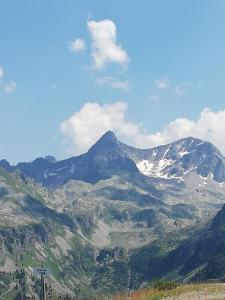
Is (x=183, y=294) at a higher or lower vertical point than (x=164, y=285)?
lower

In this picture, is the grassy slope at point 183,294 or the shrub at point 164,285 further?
the shrub at point 164,285

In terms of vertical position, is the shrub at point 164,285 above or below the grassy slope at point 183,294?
above

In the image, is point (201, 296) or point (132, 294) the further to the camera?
point (132, 294)

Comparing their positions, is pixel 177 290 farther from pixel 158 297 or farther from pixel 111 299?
pixel 111 299

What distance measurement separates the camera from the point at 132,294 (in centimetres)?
3953

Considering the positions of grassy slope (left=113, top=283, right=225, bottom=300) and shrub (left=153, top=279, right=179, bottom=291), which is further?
shrub (left=153, top=279, right=179, bottom=291)

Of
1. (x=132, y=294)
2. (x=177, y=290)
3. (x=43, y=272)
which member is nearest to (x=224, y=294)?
(x=177, y=290)

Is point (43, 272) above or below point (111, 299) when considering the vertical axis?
above

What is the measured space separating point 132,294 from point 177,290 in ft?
11.2

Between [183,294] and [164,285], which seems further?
[164,285]

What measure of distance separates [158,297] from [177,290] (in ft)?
8.52

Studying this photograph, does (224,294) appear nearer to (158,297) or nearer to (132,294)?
(158,297)

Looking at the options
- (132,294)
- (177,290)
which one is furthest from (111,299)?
(177,290)

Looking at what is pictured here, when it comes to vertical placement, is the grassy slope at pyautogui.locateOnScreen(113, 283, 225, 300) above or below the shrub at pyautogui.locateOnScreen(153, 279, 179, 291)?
below
